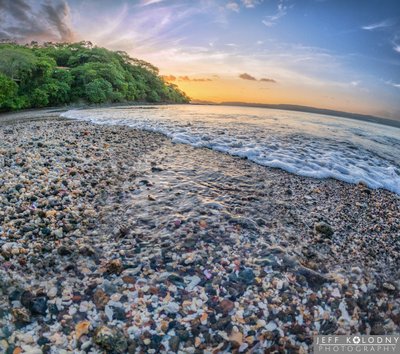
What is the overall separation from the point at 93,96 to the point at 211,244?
137ft

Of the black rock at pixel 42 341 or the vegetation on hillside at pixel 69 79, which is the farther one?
the vegetation on hillside at pixel 69 79

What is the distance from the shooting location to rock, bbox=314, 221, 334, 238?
459cm

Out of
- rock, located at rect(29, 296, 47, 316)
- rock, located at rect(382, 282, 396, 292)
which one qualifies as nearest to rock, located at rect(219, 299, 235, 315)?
rock, located at rect(29, 296, 47, 316)

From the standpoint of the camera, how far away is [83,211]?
4699 mm

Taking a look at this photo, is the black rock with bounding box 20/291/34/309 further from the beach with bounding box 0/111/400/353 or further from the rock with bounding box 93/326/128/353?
the rock with bounding box 93/326/128/353

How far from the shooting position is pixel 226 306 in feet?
9.86

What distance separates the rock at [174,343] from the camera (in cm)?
261

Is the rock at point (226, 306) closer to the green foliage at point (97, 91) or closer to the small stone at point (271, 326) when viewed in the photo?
the small stone at point (271, 326)

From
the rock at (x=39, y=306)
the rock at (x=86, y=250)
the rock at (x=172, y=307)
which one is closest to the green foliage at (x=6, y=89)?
the rock at (x=86, y=250)

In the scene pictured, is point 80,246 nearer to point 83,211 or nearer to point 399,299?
point 83,211

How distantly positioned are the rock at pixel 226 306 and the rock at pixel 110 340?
3.44ft

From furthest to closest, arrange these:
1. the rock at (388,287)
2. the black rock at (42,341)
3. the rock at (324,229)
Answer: the rock at (324,229) → the rock at (388,287) → the black rock at (42,341)

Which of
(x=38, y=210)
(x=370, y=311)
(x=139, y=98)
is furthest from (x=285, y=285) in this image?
(x=139, y=98)

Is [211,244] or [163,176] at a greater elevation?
[163,176]
